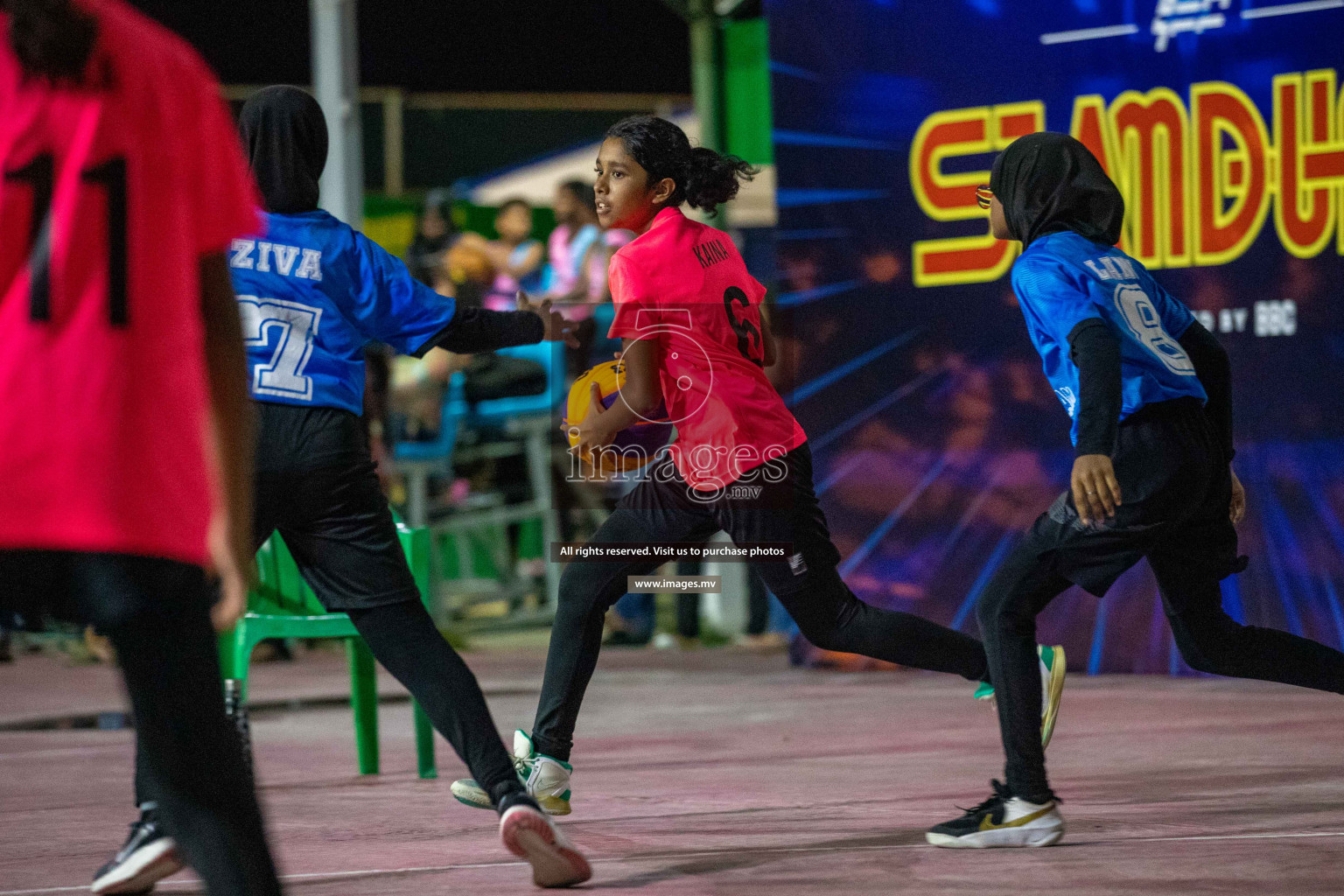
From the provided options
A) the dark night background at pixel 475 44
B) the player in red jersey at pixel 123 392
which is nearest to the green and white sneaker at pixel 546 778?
the player in red jersey at pixel 123 392

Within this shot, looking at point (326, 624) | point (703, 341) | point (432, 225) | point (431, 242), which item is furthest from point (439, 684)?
point (432, 225)

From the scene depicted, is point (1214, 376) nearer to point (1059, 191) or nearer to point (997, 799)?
point (1059, 191)

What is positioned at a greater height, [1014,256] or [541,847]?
[1014,256]

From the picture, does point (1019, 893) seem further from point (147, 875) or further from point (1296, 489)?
point (1296, 489)

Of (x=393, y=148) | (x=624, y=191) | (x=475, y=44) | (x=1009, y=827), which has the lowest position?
(x=1009, y=827)

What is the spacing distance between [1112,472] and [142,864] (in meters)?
2.38

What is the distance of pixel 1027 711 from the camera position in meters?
4.05

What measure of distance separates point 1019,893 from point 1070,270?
4.81ft

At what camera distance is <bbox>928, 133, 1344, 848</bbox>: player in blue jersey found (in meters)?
3.95

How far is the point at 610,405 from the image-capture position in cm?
465

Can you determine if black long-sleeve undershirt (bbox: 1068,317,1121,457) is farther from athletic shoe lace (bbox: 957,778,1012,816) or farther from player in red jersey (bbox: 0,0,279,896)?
player in red jersey (bbox: 0,0,279,896)

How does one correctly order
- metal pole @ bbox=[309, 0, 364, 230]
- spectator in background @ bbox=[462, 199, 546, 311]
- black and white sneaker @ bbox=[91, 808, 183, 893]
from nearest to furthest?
black and white sneaker @ bbox=[91, 808, 183, 893], metal pole @ bbox=[309, 0, 364, 230], spectator in background @ bbox=[462, 199, 546, 311]

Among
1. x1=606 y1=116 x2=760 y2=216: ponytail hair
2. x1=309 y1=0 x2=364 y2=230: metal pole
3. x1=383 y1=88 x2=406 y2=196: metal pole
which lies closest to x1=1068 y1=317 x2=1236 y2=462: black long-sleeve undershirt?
x1=606 y1=116 x2=760 y2=216: ponytail hair

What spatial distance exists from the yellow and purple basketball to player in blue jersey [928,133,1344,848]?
3.85ft
